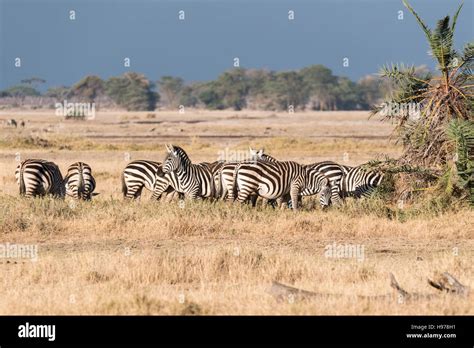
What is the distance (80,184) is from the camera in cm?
1789

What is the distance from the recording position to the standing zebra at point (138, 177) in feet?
57.9

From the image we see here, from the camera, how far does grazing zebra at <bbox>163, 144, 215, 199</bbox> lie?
16.8 meters

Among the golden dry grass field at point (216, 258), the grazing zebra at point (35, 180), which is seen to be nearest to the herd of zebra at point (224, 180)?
the grazing zebra at point (35, 180)

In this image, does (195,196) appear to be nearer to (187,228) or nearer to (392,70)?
(187,228)

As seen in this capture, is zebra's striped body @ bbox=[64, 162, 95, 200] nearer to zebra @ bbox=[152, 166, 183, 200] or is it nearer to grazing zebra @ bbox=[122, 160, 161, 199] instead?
grazing zebra @ bbox=[122, 160, 161, 199]

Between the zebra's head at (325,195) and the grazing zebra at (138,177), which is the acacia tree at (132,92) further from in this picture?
the zebra's head at (325,195)

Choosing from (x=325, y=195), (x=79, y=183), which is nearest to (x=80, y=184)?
(x=79, y=183)

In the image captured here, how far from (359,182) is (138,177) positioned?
4.15 meters

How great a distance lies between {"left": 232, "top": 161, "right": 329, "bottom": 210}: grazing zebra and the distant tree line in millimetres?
100592

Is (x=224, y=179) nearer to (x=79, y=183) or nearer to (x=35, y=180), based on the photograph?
(x=79, y=183)

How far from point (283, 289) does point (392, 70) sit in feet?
27.9

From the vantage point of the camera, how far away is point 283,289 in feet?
28.4

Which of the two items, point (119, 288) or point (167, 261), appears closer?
point (119, 288)
